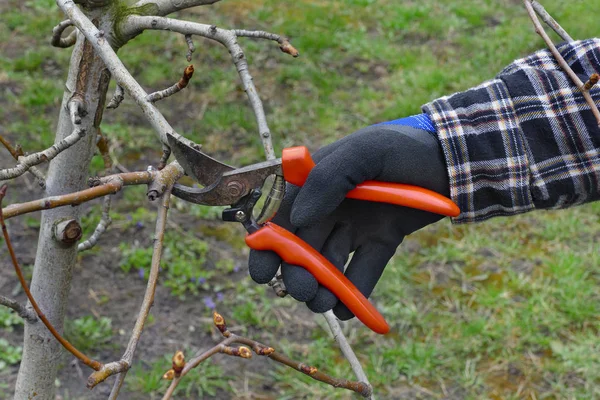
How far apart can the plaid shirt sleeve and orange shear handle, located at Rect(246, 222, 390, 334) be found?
0.43 metres

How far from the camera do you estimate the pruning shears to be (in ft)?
5.29

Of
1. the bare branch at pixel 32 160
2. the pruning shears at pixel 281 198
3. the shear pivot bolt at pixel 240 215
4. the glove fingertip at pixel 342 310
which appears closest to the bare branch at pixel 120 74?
the bare branch at pixel 32 160

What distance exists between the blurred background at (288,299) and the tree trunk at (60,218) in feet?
3.07

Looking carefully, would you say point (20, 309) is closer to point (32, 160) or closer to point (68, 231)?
point (68, 231)

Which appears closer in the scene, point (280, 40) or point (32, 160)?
point (32, 160)

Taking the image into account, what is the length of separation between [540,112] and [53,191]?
1.39m

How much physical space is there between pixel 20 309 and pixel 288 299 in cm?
167

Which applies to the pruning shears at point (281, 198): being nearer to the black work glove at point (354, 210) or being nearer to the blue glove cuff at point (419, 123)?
the black work glove at point (354, 210)

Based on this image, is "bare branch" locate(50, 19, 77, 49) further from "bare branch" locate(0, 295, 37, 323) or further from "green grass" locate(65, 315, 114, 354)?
"green grass" locate(65, 315, 114, 354)

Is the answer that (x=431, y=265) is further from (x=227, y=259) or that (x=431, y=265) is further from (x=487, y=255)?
(x=227, y=259)

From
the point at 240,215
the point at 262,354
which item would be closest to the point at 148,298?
the point at 262,354

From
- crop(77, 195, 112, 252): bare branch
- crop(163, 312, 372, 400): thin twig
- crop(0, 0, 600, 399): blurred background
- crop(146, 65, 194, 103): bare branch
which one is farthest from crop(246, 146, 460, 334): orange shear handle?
crop(0, 0, 600, 399): blurred background

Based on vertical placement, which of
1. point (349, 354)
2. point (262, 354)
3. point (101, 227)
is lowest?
point (349, 354)

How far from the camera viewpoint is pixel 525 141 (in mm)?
1853
